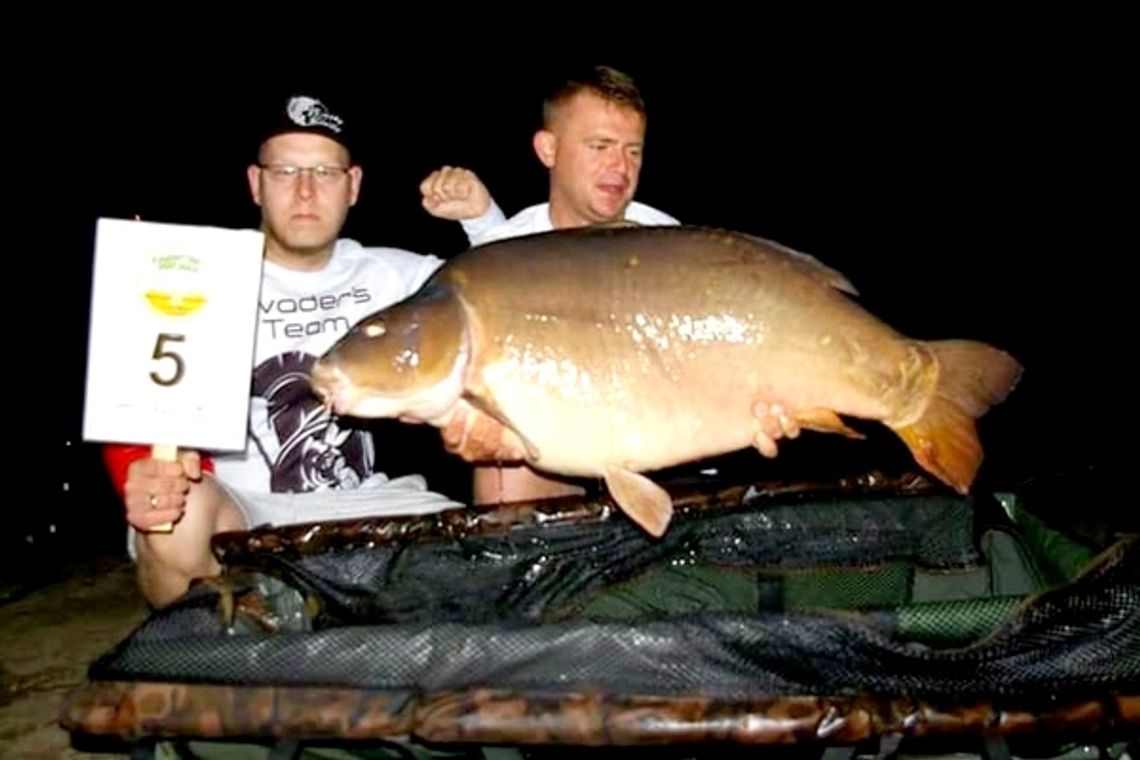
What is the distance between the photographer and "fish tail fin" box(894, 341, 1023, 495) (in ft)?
6.31

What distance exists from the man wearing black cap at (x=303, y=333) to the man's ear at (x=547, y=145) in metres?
0.53

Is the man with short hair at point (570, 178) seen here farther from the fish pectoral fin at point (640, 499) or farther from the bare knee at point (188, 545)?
the fish pectoral fin at point (640, 499)

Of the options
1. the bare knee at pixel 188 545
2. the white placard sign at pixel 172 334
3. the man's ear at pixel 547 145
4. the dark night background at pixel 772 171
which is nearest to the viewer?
Result: the white placard sign at pixel 172 334

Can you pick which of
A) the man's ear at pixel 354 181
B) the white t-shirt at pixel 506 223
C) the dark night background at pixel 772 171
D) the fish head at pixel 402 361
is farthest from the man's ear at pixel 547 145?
the dark night background at pixel 772 171

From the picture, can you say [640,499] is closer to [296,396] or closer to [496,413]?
[496,413]

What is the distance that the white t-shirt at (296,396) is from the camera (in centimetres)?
279

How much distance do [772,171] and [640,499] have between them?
61.1ft

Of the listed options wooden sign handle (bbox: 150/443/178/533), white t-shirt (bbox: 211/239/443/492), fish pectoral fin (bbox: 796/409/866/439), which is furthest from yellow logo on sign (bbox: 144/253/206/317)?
fish pectoral fin (bbox: 796/409/866/439)

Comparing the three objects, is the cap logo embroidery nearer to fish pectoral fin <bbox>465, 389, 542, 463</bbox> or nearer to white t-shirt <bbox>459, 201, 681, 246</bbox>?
white t-shirt <bbox>459, 201, 681, 246</bbox>

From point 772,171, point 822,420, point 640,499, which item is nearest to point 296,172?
point 640,499

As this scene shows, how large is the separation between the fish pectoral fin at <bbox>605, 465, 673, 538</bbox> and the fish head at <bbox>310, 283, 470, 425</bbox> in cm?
35

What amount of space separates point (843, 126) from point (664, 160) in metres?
4.07

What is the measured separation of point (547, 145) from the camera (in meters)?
3.05

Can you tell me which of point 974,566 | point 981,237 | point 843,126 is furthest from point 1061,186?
point 974,566
